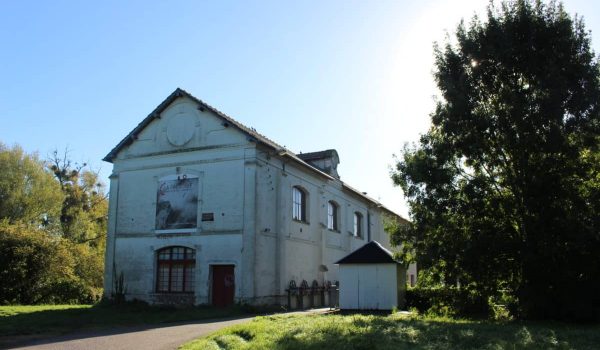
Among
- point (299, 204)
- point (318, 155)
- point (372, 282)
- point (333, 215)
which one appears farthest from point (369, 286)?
point (318, 155)

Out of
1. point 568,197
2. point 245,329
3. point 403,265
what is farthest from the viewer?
point 403,265

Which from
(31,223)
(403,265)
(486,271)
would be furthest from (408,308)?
(31,223)

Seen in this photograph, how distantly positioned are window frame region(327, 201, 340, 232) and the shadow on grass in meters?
20.9

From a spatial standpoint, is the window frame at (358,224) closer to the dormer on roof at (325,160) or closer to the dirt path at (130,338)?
the dormer on roof at (325,160)

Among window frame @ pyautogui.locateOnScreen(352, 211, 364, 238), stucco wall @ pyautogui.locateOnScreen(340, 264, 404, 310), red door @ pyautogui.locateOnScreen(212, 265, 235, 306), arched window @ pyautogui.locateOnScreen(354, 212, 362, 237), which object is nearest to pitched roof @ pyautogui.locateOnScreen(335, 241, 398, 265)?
stucco wall @ pyautogui.locateOnScreen(340, 264, 404, 310)

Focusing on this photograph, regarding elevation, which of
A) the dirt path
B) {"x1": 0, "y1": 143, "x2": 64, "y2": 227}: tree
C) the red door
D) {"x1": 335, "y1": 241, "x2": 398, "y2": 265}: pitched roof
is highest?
{"x1": 0, "y1": 143, "x2": 64, "y2": 227}: tree

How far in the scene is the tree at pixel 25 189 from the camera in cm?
4094

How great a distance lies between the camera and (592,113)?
18375 mm

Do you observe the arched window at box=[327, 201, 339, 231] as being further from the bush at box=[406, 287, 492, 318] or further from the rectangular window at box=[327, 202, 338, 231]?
the bush at box=[406, 287, 492, 318]


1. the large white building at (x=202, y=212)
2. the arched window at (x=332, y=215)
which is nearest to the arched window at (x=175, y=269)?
the large white building at (x=202, y=212)

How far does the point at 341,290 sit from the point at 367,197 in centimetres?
1921

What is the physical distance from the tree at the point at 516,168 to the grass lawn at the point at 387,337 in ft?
13.9

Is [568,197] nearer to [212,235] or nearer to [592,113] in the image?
[592,113]

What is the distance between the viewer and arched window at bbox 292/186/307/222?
30.2 m
